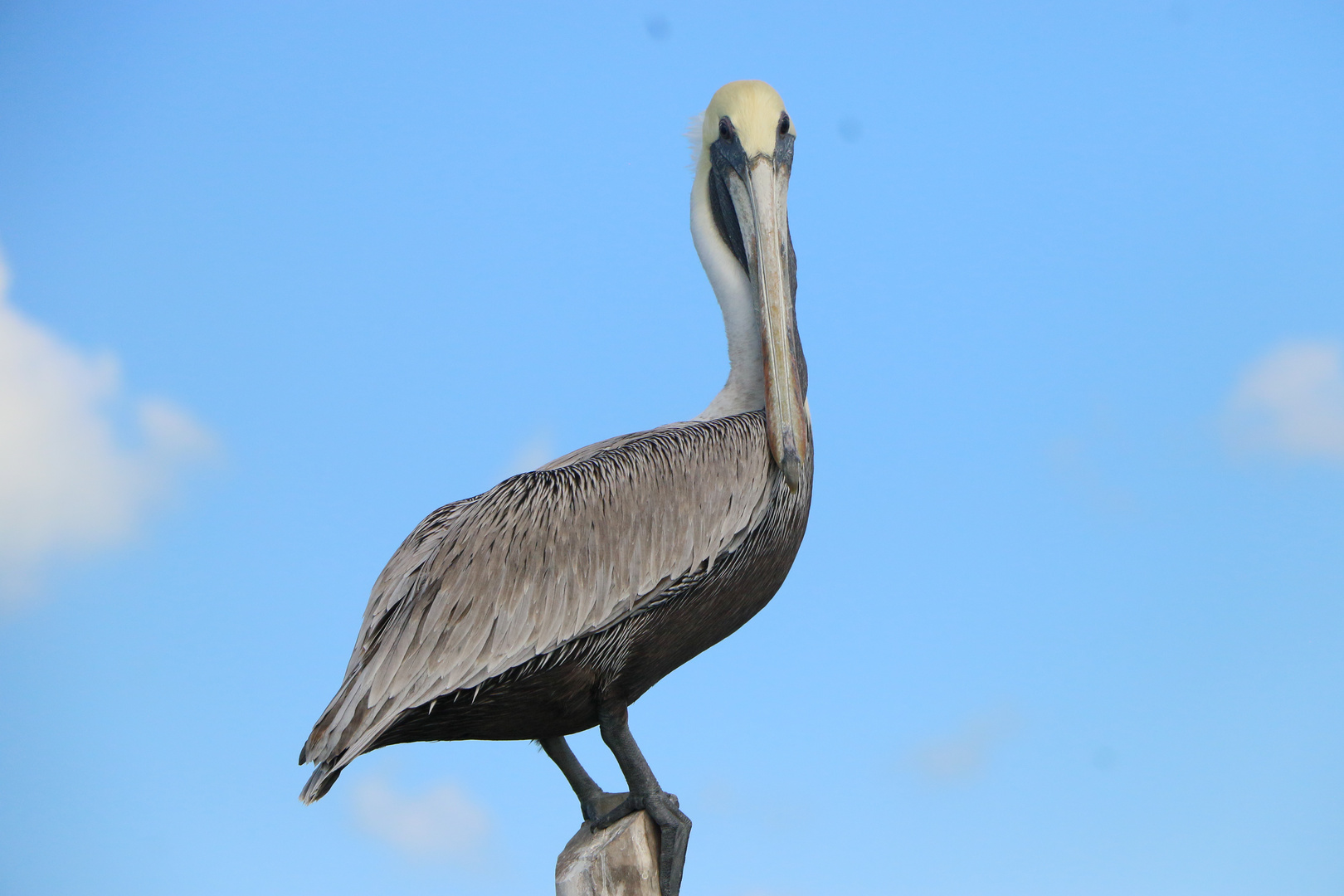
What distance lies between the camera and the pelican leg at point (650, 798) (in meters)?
4.17

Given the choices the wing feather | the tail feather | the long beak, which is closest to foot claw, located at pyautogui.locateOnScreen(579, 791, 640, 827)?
the wing feather

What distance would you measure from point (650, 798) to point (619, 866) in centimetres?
26

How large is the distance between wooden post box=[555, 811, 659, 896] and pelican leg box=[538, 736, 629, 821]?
0.24 metres

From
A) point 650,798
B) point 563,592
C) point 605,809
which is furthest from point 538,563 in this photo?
point 605,809

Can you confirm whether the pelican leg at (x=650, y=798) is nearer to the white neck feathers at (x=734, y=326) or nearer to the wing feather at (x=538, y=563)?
the wing feather at (x=538, y=563)

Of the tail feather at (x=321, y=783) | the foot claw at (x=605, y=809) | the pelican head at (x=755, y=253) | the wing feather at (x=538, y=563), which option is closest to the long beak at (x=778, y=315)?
the pelican head at (x=755, y=253)

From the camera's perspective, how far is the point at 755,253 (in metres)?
4.50

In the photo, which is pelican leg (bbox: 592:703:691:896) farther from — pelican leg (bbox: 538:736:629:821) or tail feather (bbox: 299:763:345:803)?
tail feather (bbox: 299:763:345:803)

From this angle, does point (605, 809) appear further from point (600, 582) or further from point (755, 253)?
point (755, 253)

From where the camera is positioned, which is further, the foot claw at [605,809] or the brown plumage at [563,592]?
the foot claw at [605,809]

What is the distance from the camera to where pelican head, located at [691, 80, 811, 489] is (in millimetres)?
4309

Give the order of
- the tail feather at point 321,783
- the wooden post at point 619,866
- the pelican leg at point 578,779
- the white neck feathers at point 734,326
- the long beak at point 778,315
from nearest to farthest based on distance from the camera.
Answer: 1. the tail feather at point 321,783
2. the wooden post at point 619,866
3. the long beak at point 778,315
4. the pelican leg at point 578,779
5. the white neck feathers at point 734,326

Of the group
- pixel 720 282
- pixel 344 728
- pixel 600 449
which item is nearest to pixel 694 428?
pixel 600 449

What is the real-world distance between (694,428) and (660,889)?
1.68 m
